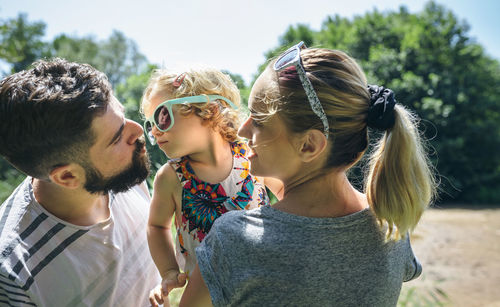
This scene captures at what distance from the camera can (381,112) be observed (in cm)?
121

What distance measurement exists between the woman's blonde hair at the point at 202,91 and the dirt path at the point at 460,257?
12.7ft

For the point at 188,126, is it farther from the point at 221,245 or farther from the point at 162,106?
the point at 221,245

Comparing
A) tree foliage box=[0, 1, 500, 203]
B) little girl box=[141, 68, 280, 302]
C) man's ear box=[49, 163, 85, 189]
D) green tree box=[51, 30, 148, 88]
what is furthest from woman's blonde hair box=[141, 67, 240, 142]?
green tree box=[51, 30, 148, 88]

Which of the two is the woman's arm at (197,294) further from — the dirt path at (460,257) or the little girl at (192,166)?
the dirt path at (460,257)

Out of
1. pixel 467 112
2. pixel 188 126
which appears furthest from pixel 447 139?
pixel 188 126

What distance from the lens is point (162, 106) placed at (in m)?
1.89

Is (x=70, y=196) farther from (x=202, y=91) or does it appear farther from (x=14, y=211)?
Answer: (x=202, y=91)

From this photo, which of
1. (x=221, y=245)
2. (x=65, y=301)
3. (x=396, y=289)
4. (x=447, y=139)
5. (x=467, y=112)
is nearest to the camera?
(x=221, y=245)

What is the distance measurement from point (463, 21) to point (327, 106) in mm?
23110

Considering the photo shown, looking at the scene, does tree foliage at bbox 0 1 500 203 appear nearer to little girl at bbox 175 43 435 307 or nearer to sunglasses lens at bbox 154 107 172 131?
sunglasses lens at bbox 154 107 172 131

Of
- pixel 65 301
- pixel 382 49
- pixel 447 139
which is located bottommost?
pixel 447 139

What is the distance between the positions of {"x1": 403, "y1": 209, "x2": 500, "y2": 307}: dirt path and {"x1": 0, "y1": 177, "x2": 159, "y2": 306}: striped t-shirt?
3.91m

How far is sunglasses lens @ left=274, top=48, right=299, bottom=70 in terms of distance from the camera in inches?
48.9

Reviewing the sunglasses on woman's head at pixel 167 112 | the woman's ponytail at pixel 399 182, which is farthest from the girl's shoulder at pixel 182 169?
the woman's ponytail at pixel 399 182
